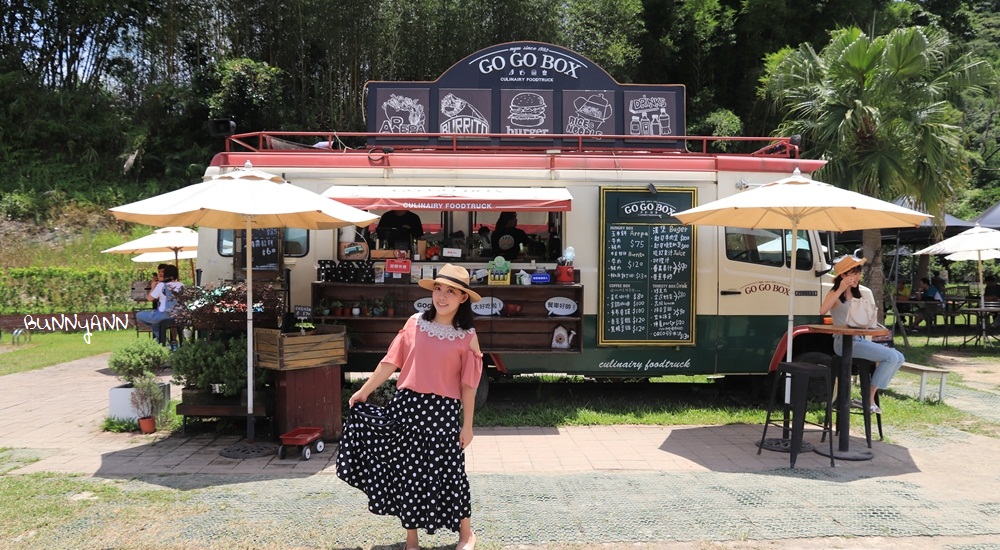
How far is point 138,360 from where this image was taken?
732 cm

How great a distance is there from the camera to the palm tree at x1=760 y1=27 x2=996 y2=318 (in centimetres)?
1149

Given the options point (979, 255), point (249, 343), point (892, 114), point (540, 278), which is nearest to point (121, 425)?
point (249, 343)

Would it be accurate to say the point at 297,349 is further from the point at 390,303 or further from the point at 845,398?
the point at 845,398

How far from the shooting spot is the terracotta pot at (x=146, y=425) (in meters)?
7.02

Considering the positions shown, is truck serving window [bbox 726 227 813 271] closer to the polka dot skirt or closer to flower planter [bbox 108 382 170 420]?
the polka dot skirt

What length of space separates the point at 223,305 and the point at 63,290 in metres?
11.9

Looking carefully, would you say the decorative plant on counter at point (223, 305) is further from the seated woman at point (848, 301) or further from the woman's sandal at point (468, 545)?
the seated woman at point (848, 301)

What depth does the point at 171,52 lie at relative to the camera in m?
24.2

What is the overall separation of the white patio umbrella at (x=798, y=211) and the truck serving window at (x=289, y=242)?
13.6ft

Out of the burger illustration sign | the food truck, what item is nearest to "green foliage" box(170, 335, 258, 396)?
the food truck

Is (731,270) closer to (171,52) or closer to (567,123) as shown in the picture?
(567,123)

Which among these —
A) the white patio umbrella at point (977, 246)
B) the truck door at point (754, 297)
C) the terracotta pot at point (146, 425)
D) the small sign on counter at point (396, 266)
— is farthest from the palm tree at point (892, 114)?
the terracotta pot at point (146, 425)

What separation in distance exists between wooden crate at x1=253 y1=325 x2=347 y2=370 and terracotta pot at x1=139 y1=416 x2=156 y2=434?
143cm

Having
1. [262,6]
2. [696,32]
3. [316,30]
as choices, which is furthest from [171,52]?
[696,32]
